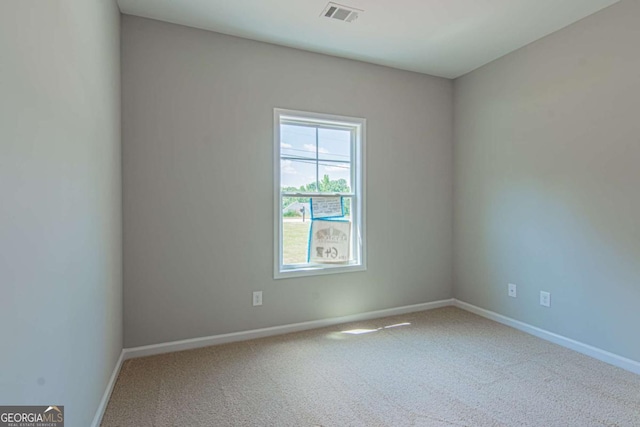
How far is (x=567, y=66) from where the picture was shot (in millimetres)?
2867

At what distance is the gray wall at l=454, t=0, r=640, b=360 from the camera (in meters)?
2.51

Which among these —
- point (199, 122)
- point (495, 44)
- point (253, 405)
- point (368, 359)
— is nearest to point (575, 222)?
point (495, 44)

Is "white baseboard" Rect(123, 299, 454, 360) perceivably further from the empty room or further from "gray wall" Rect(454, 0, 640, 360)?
"gray wall" Rect(454, 0, 640, 360)

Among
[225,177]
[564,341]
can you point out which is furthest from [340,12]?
[564,341]

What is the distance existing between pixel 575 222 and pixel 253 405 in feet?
9.61

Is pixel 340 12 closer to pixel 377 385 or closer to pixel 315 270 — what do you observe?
pixel 315 270

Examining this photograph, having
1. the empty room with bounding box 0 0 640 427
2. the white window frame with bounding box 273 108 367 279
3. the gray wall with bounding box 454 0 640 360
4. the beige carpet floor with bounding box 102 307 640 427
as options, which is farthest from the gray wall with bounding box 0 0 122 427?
the gray wall with bounding box 454 0 640 360

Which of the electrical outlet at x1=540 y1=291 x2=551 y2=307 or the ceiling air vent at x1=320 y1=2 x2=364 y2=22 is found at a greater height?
the ceiling air vent at x1=320 y1=2 x2=364 y2=22

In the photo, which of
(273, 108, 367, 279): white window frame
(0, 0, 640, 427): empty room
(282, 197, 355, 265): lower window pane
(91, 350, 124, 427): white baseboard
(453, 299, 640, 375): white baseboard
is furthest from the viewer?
(282, 197, 355, 265): lower window pane

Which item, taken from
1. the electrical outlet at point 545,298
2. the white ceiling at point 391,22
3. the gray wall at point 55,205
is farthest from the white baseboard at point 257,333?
the white ceiling at point 391,22

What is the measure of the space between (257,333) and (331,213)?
4.55 feet

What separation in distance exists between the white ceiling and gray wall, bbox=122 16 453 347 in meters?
0.16

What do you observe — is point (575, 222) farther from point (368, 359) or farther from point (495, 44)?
point (368, 359)

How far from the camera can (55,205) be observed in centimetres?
130
